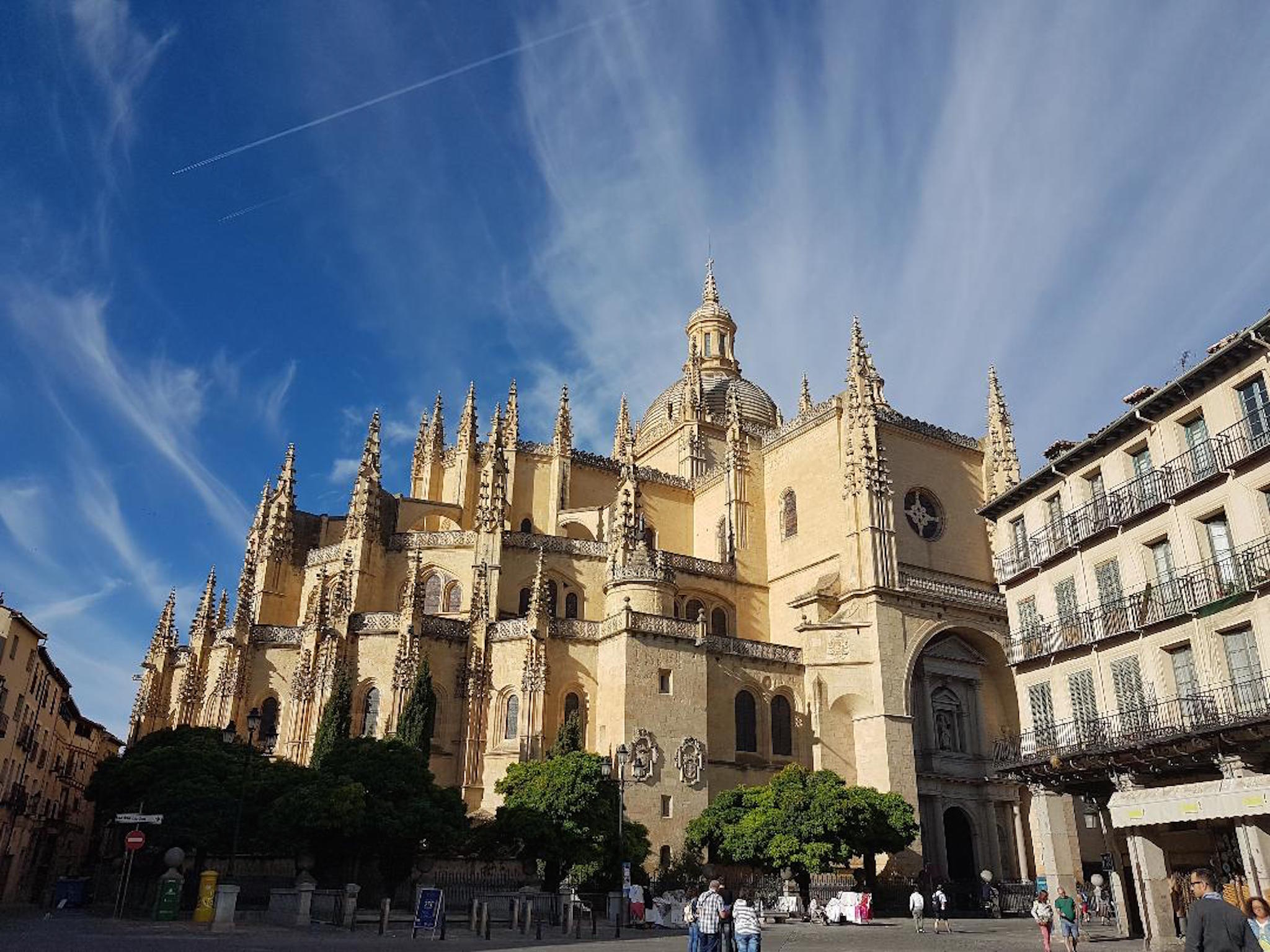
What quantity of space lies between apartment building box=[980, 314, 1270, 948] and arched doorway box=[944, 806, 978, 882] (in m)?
13.5

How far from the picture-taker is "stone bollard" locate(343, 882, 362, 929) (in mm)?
21859

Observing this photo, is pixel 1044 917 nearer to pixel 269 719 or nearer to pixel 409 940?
pixel 409 940

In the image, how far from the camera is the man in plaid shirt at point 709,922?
1383 cm

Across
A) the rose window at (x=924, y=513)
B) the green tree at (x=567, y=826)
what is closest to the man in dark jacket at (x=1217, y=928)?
the green tree at (x=567, y=826)

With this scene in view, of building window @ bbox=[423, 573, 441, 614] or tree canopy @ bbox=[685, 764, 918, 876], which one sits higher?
building window @ bbox=[423, 573, 441, 614]

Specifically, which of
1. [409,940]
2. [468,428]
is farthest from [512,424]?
[409,940]

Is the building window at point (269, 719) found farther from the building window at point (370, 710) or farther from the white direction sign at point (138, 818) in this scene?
the white direction sign at point (138, 818)

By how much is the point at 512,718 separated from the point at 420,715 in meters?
3.43

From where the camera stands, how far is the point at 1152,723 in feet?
68.0

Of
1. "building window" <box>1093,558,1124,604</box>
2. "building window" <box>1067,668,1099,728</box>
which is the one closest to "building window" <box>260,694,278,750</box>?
"building window" <box>1067,668,1099,728</box>

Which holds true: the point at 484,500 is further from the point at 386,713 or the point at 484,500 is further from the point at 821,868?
the point at 821,868

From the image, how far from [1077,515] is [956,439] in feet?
74.4

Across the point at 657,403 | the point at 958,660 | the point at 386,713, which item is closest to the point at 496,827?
the point at 386,713

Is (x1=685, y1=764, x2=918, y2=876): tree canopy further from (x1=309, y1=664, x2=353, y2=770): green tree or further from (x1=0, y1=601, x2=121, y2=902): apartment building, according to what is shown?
(x1=0, y1=601, x2=121, y2=902): apartment building
